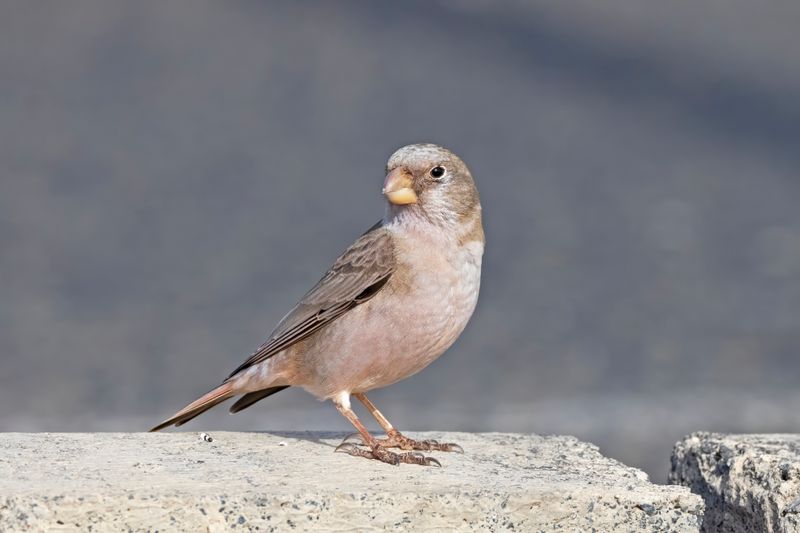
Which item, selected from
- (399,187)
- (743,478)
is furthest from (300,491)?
(743,478)

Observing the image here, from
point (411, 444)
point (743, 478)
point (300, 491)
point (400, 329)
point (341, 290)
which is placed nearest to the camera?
point (300, 491)

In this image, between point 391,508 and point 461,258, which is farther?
point 461,258

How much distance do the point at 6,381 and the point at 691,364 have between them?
437cm

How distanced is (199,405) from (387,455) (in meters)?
0.86

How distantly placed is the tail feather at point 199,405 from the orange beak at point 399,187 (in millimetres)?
952

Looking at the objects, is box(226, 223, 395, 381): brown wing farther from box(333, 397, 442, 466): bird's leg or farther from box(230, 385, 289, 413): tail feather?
box(333, 397, 442, 466): bird's leg

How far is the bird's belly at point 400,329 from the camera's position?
211 inches

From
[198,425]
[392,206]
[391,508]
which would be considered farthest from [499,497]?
[198,425]

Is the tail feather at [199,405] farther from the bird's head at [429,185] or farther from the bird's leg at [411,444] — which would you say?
the bird's head at [429,185]

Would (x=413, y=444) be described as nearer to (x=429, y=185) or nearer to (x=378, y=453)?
(x=378, y=453)

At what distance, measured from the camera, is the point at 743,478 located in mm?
5164

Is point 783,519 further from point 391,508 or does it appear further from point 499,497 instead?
point 391,508

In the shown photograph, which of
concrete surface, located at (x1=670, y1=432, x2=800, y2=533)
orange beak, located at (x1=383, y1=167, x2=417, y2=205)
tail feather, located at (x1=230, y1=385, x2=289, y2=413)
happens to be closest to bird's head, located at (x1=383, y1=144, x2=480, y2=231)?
orange beak, located at (x1=383, y1=167, x2=417, y2=205)

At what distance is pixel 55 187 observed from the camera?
12930 mm
